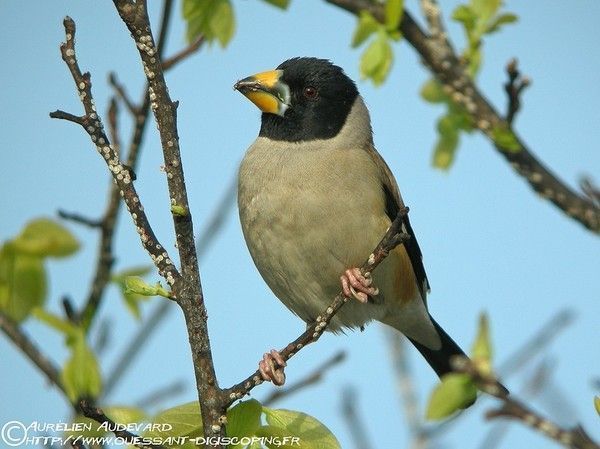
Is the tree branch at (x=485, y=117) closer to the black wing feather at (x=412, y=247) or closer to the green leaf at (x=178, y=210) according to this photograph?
the green leaf at (x=178, y=210)

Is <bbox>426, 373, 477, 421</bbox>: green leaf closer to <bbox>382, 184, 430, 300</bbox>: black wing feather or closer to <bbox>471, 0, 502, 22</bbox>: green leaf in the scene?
<bbox>471, 0, 502, 22</bbox>: green leaf

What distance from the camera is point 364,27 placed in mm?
3107

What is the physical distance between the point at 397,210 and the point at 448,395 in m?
3.41

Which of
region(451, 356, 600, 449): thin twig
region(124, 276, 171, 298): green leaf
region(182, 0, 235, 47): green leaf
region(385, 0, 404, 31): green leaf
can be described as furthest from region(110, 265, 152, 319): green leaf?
region(451, 356, 600, 449): thin twig

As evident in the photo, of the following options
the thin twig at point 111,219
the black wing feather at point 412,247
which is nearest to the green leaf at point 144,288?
the thin twig at point 111,219

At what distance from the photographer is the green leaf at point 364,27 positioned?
10.1 ft

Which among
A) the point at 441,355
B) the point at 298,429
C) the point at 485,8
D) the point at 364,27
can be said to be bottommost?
the point at 441,355

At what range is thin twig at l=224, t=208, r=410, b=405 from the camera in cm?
313

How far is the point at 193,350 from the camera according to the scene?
3.11 meters

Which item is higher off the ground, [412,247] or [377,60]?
[377,60]

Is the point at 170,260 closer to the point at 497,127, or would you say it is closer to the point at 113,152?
the point at 113,152

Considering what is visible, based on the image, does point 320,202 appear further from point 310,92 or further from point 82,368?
point 82,368

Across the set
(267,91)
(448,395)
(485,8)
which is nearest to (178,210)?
(485,8)

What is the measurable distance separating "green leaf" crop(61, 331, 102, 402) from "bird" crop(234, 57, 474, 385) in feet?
7.32
